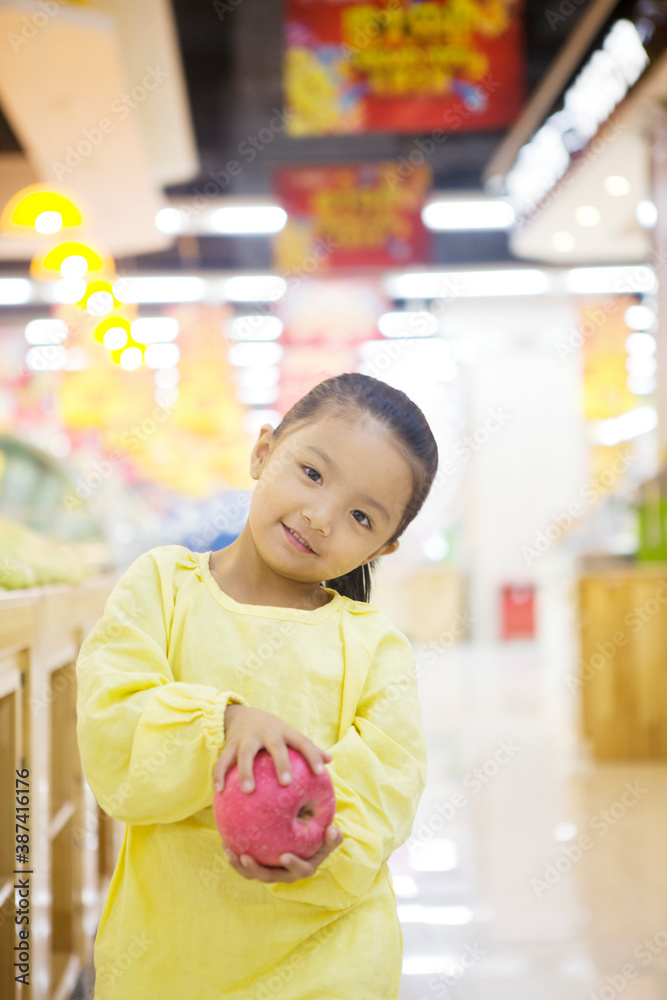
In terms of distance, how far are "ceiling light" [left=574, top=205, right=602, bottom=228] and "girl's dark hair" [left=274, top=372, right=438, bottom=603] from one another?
6794 mm

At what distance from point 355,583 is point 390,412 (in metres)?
0.28

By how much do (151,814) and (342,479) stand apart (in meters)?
0.43

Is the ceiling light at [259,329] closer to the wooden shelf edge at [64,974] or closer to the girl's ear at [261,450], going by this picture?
the wooden shelf edge at [64,974]

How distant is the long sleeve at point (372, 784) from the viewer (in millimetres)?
995

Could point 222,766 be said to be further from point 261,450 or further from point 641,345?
point 641,345

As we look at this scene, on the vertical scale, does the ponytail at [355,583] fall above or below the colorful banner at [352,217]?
below

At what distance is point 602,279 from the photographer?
11805mm

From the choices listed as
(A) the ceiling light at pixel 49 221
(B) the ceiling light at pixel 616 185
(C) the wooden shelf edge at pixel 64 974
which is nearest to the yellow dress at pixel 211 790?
(C) the wooden shelf edge at pixel 64 974

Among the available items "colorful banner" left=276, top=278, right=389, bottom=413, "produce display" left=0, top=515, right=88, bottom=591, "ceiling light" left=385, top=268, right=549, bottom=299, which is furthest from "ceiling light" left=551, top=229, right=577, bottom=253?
"produce display" left=0, top=515, right=88, bottom=591

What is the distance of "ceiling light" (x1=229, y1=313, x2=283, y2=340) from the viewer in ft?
39.3

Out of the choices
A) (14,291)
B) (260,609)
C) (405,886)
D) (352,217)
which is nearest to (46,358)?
(14,291)

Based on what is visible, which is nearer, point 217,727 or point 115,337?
point 217,727

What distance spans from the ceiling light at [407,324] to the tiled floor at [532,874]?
4.64m

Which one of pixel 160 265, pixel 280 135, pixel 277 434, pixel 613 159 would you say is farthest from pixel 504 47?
pixel 160 265
